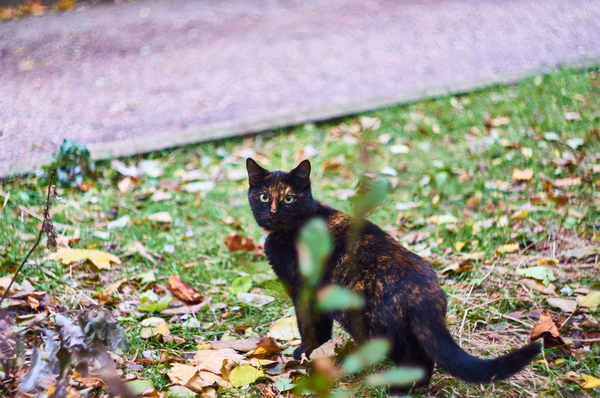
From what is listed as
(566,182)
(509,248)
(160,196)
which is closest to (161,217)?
(160,196)

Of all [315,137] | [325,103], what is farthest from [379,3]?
[315,137]

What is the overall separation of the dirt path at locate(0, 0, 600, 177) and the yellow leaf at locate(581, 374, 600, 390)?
2.60m

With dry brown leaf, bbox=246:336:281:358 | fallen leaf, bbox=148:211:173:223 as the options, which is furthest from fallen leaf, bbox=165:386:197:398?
fallen leaf, bbox=148:211:173:223

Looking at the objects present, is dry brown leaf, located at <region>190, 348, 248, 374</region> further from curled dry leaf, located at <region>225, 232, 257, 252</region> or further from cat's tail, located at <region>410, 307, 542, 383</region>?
curled dry leaf, located at <region>225, 232, 257, 252</region>

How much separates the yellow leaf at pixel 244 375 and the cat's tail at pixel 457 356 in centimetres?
66

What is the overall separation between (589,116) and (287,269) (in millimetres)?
3153

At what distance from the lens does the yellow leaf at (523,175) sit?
3.45 meters

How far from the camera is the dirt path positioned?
3.79 meters

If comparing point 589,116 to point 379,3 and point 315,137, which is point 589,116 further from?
point 379,3

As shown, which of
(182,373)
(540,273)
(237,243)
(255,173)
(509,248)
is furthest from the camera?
(237,243)

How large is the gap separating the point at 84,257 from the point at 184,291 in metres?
0.58

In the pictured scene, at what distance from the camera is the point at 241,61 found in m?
5.54

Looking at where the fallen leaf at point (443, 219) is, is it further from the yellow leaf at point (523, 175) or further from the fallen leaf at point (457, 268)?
the yellow leaf at point (523, 175)

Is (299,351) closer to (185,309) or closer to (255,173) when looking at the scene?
(185,309)
